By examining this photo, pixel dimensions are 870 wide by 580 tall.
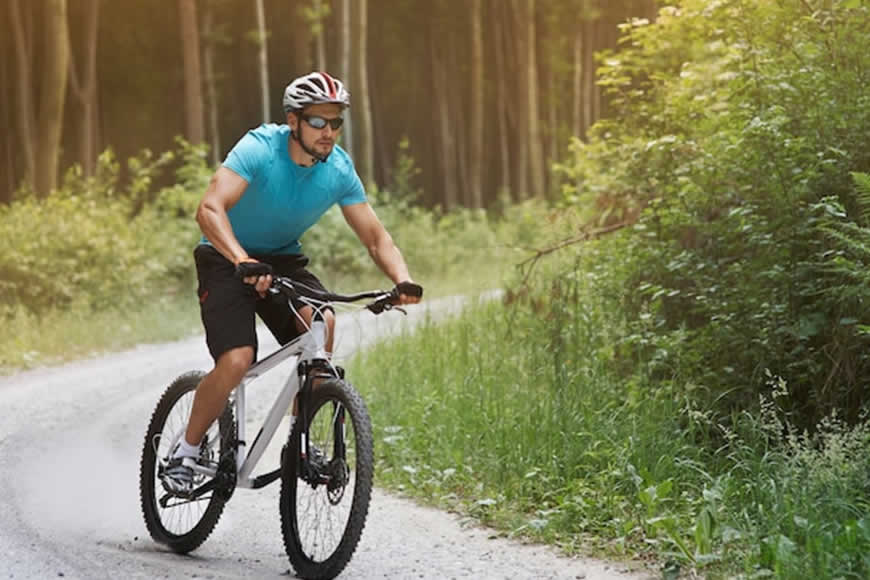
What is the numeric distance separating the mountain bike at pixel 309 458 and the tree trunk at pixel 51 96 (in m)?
15.9

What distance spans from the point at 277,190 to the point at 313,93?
18.7 inches

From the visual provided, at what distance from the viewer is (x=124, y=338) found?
16.1m

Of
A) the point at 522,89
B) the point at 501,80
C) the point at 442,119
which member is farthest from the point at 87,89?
the point at 501,80

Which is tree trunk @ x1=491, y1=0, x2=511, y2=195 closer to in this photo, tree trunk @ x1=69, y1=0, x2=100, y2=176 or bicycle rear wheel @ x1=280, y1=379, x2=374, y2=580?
tree trunk @ x1=69, y1=0, x2=100, y2=176

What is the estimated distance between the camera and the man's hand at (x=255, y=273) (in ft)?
17.2

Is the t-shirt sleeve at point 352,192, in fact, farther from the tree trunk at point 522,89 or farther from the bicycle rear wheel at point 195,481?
the tree trunk at point 522,89

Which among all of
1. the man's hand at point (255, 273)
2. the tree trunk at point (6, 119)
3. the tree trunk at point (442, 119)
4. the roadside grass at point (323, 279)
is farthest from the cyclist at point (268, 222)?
the tree trunk at point (442, 119)

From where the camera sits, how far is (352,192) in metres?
6.01

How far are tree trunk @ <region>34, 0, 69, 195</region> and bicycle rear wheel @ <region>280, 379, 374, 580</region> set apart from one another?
16.4 metres

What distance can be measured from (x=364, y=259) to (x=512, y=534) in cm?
1717

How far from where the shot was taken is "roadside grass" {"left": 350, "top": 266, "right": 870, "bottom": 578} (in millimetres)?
5672

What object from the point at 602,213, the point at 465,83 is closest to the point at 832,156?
the point at 602,213

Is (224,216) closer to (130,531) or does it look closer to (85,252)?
(130,531)

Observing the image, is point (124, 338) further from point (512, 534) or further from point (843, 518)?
point (843, 518)
